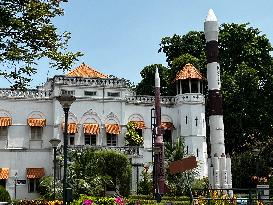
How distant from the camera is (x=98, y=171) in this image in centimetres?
3744

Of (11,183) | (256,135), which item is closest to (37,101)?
(11,183)

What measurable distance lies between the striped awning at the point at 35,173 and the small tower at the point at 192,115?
504 inches

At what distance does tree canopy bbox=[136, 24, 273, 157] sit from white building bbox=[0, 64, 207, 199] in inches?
195

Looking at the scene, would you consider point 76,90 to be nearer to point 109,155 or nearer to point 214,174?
point 109,155

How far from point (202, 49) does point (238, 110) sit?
343 inches

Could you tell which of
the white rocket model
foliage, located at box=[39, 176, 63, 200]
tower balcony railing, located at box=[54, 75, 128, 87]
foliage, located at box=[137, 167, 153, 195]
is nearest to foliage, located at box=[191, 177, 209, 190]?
foliage, located at box=[137, 167, 153, 195]

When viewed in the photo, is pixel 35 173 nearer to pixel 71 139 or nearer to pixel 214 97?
pixel 71 139

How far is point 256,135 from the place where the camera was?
50.9 meters

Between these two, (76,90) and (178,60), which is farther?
(178,60)

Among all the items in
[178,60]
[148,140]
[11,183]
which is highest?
[178,60]

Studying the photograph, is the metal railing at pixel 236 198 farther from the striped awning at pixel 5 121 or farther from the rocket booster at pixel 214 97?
the striped awning at pixel 5 121

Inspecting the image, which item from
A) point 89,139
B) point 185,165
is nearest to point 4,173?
point 89,139

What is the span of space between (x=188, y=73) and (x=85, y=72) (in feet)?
30.8

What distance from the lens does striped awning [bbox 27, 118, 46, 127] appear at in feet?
141
